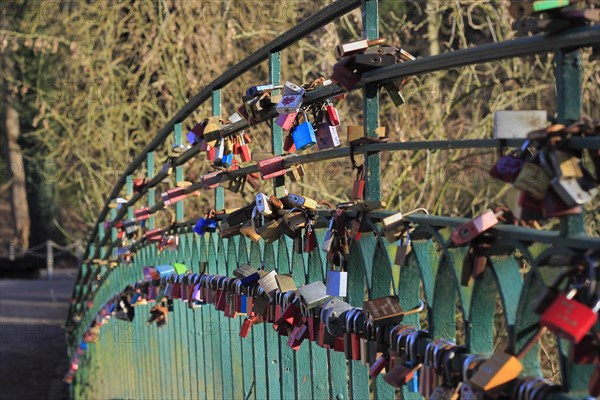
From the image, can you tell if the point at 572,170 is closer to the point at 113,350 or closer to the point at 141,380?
the point at 141,380

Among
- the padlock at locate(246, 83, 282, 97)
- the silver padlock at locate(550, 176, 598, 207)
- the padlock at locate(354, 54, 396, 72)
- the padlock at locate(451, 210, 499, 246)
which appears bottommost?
the padlock at locate(451, 210, 499, 246)

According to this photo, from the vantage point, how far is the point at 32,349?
1078 cm

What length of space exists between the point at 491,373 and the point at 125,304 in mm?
3955

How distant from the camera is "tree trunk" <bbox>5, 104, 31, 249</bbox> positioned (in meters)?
26.1

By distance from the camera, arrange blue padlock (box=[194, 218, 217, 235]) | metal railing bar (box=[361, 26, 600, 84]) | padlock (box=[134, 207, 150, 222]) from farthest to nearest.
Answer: padlock (box=[134, 207, 150, 222])
blue padlock (box=[194, 218, 217, 235])
metal railing bar (box=[361, 26, 600, 84])

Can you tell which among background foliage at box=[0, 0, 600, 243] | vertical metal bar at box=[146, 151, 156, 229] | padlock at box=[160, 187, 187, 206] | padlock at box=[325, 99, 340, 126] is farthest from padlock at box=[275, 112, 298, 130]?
background foliage at box=[0, 0, 600, 243]

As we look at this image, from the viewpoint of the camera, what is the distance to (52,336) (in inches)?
447

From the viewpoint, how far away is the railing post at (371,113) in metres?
1.95

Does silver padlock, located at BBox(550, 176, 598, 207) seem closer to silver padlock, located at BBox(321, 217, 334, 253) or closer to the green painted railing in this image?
the green painted railing

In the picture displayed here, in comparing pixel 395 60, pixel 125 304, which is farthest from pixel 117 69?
pixel 395 60

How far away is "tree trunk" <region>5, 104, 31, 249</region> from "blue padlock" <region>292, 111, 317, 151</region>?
77.9 feet

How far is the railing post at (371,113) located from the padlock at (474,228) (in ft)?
1.62

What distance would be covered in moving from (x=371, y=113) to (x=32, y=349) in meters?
9.55

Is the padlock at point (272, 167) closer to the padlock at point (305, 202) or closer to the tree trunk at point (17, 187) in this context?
the padlock at point (305, 202)
